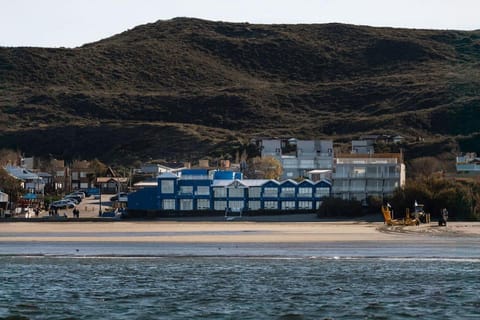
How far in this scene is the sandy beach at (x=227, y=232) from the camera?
53.7 m

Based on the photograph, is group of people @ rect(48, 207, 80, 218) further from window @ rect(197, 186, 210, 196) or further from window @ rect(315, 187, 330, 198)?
window @ rect(315, 187, 330, 198)

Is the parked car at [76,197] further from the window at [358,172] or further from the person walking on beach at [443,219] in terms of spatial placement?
the person walking on beach at [443,219]

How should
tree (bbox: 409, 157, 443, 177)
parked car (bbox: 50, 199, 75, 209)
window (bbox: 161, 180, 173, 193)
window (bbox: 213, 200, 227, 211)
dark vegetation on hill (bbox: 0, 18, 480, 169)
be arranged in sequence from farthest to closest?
1. dark vegetation on hill (bbox: 0, 18, 480, 169)
2. tree (bbox: 409, 157, 443, 177)
3. parked car (bbox: 50, 199, 75, 209)
4. window (bbox: 161, 180, 173, 193)
5. window (bbox: 213, 200, 227, 211)

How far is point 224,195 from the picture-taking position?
266 feet

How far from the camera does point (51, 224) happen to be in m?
70.6

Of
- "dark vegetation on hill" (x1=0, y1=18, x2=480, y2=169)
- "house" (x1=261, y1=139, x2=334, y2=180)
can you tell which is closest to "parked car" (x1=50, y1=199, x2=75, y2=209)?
"house" (x1=261, y1=139, x2=334, y2=180)

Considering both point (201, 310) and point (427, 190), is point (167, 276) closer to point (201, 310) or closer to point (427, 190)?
point (201, 310)

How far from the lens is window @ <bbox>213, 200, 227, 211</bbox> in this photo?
265ft

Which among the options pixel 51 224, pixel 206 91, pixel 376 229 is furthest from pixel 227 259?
pixel 206 91

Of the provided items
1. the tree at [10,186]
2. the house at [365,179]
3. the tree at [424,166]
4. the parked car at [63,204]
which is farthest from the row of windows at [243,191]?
the tree at [424,166]

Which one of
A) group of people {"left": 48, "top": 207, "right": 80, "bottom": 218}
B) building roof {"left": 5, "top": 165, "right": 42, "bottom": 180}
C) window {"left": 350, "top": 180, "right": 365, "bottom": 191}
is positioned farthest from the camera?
building roof {"left": 5, "top": 165, "right": 42, "bottom": 180}

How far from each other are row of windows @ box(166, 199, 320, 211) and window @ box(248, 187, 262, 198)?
431mm

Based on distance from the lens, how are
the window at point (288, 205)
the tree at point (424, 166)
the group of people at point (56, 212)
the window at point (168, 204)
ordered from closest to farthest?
the group of people at point (56, 212) → the window at point (288, 205) → the window at point (168, 204) → the tree at point (424, 166)

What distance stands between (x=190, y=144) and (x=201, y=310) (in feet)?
348
